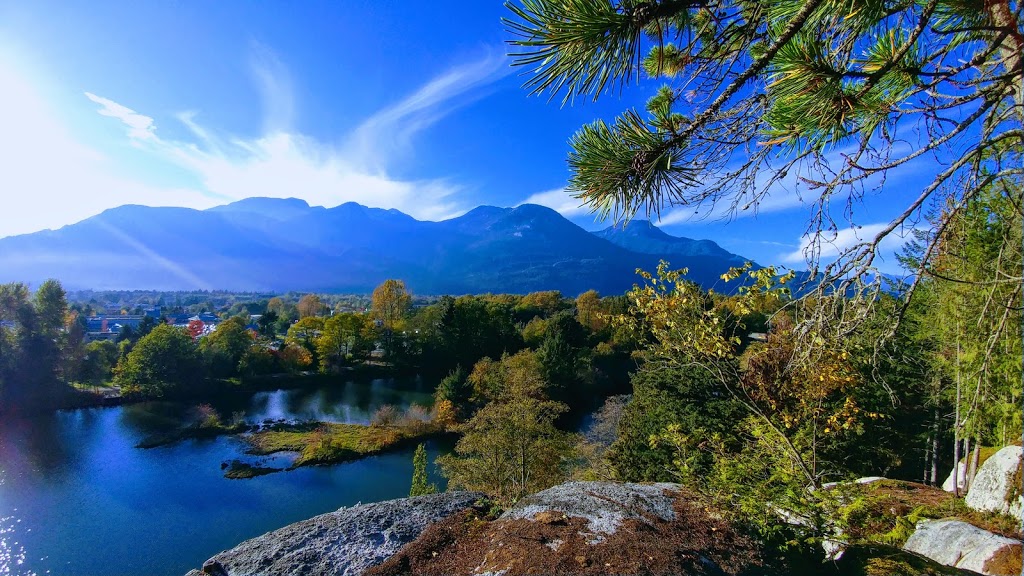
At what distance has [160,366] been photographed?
25062mm

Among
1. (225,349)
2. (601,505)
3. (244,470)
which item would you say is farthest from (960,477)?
(225,349)

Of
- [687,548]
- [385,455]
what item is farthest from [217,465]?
[687,548]

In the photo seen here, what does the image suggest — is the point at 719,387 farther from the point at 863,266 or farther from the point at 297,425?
the point at 297,425

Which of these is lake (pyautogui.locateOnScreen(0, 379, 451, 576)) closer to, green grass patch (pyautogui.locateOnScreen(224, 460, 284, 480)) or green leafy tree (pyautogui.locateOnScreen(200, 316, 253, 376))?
green grass patch (pyautogui.locateOnScreen(224, 460, 284, 480))

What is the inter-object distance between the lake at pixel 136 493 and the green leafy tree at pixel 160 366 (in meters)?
2.08

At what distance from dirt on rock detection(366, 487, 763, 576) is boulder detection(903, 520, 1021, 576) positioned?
1.41m

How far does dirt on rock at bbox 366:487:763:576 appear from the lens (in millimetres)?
2609

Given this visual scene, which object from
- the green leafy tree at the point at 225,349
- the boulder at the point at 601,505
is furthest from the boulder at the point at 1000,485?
the green leafy tree at the point at 225,349

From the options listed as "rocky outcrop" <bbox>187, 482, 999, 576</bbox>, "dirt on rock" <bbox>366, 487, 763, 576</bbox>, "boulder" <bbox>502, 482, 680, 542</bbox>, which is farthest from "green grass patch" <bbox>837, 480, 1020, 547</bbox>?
"boulder" <bbox>502, 482, 680, 542</bbox>

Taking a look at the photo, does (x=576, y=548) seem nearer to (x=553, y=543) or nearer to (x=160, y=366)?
(x=553, y=543)

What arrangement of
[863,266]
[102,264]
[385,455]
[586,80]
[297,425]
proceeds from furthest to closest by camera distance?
[102,264]
[297,425]
[385,455]
[863,266]
[586,80]

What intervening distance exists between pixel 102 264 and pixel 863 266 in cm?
27502

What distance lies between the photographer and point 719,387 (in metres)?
9.18

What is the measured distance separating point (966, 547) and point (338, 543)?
17.0ft
